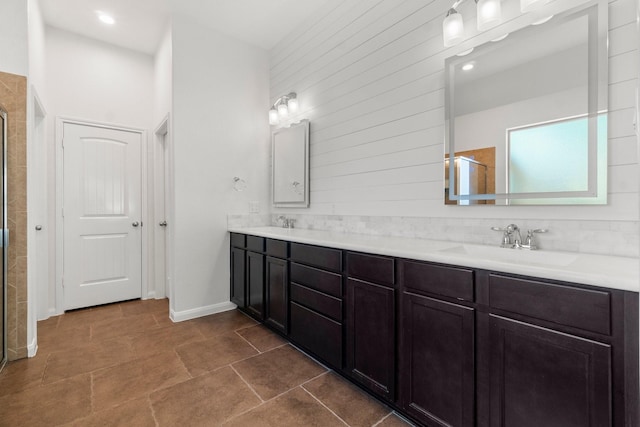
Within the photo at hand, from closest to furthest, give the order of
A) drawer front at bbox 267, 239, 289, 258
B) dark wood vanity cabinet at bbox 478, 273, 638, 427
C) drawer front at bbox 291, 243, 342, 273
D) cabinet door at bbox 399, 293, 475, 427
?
dark wood vanity cabinet at bbox 478, 273, 638, 427 < cabinet door at bbox 399, 293, 475, 427 < drawer front at bbox 291, 243, 342, 273 < drawer front at bbox 267, 239, 289, 258

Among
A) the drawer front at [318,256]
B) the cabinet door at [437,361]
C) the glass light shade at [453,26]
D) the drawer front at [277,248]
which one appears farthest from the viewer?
the drawer front at [277,248]

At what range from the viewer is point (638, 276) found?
961 mm

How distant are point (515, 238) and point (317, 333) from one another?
1.40m

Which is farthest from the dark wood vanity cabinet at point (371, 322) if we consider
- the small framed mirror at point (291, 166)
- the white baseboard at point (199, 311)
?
the white baseboard at point (199, 311)

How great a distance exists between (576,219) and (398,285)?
3.07 feet

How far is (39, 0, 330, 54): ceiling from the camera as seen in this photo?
2932 mm

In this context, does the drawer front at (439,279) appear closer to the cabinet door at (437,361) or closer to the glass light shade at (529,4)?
the cabinet door at (437,361)

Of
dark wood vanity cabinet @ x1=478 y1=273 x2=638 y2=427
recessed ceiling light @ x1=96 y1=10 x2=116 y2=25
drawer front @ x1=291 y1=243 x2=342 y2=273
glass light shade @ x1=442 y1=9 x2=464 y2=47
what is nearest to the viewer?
dark wood vanity cabinet @ x1=478 y1=273 x2=638 y2=427

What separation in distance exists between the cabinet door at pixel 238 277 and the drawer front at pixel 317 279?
97 cm

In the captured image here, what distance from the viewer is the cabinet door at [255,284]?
9.28 ft

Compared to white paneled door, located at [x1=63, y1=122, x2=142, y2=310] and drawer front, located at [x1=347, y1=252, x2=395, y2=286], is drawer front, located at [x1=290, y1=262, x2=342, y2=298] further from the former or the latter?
white paneled door, located at [x1=63, y1=122, x2=142, y2=310]

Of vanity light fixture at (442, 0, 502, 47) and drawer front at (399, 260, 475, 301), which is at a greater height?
vanity light fixture at (442, 0, 502, 47)

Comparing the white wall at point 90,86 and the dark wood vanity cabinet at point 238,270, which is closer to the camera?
the dark wood vanity cabinet at point 238,270

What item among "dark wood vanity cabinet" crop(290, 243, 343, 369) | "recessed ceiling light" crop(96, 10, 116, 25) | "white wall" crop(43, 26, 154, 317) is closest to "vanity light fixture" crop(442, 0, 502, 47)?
"dark wood vanity cabinet" crop(290, 243, 343, 369)
